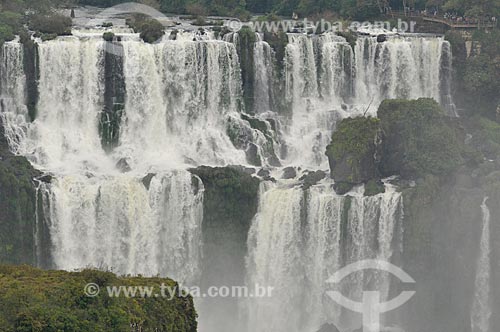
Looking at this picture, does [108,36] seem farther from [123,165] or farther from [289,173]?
[289,173]

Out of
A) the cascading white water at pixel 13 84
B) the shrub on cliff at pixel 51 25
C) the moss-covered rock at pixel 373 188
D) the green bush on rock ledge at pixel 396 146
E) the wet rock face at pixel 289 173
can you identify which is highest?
the shrub on cliff at pixel 51 25

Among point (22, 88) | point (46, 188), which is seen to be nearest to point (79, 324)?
point (46, 188)

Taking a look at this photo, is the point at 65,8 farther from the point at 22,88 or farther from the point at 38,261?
the point at 38,261

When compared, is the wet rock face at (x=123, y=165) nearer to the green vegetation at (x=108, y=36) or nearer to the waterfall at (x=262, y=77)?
the green vegetation at (x=108, y=36)

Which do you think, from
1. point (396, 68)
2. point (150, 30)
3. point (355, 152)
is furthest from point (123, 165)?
point (396, 68)

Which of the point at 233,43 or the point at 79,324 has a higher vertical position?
the point at 233,43

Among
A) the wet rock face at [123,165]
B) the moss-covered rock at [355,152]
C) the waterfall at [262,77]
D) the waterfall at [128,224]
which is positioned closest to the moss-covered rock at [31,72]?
the wet rock face at [123,165]
